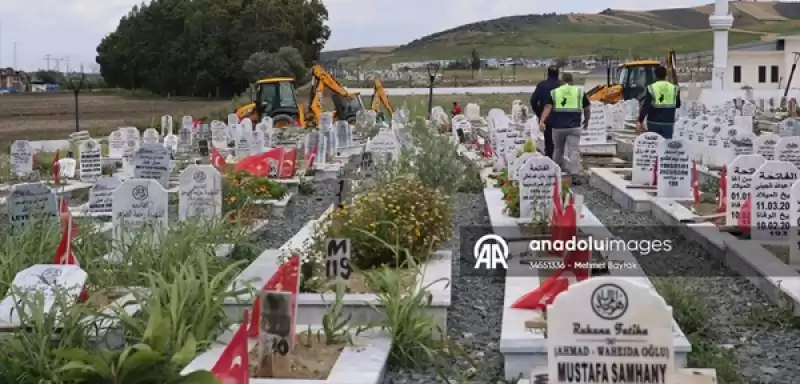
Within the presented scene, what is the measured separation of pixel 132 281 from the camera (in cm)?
766

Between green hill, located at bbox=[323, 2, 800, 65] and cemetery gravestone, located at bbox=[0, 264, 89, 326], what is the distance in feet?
355

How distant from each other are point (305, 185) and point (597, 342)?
12.5 m

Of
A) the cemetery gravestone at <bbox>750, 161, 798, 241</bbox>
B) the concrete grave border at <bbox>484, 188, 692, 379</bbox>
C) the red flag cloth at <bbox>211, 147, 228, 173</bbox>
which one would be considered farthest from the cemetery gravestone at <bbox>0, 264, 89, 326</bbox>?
the red flag cloth at <bbox>211, 147, 228, 173</bbox>

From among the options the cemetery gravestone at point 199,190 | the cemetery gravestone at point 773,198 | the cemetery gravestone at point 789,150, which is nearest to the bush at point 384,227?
the cemetery gravestone at point 199,190

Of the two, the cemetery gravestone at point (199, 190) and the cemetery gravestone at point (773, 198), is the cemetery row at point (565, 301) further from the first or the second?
the cemetery gravestone at point (199, 190)

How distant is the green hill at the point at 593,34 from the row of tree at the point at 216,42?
122ft

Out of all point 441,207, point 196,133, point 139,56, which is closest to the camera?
point 441,207

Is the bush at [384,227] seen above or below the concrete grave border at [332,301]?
above

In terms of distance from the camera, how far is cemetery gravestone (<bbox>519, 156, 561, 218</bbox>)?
36.2 ft

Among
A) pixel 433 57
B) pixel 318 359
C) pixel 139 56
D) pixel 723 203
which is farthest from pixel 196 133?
pixel 433 57

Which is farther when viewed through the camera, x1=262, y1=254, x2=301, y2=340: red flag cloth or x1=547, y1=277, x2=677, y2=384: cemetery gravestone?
x1=262, y1=254, x2=301, y2=340: red flag cloth

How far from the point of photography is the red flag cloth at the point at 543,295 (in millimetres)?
7227

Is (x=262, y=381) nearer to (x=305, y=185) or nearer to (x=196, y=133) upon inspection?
(x=305, y=185)

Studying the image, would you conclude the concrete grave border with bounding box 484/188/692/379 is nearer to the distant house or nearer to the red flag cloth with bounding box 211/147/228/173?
the red flag cloth with bounding box 211/147/228/173
